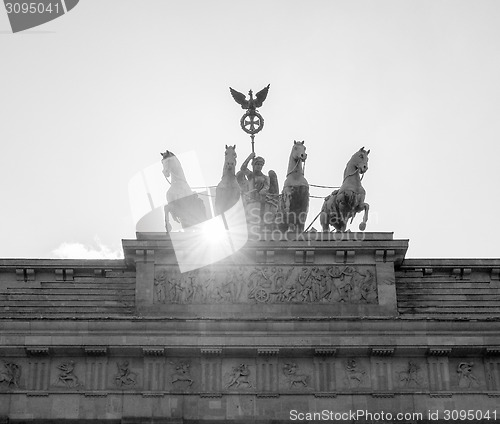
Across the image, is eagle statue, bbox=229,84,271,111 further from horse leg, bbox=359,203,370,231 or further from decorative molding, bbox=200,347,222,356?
decorative molding, bbox=200,347,222,356

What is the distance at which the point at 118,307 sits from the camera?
35.2m

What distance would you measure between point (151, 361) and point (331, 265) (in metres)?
4.87

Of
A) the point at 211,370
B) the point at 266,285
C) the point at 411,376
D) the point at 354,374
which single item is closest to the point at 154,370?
the point at 211,370

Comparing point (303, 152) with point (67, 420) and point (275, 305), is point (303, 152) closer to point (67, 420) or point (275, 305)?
point (275, 305)

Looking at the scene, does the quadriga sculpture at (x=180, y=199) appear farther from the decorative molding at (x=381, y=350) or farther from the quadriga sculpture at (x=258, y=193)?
the decorative molding at (x=381, y=350)

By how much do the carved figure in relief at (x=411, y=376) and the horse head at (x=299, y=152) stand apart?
5843 millimetres

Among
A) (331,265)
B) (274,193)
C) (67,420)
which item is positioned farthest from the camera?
(274,193)

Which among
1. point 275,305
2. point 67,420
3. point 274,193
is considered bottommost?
point 67,420

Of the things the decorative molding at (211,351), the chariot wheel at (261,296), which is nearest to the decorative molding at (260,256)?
the chariot wheel at (261,296)

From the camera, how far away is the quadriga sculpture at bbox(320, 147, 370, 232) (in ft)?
121

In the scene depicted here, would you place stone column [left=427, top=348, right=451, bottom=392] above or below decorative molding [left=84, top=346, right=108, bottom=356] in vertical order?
below

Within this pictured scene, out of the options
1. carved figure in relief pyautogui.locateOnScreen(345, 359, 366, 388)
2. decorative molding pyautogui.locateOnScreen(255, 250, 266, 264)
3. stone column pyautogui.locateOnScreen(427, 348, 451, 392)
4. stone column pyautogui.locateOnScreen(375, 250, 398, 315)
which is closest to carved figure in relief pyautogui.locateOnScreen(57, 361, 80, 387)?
decorative molding pyautogui.locateOnScreen(255, 250, 266, 264)

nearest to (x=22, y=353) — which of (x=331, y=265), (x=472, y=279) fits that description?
(x=331, y=265)

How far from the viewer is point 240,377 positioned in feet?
112
